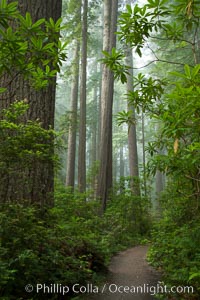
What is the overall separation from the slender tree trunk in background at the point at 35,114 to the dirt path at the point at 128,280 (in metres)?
1.56

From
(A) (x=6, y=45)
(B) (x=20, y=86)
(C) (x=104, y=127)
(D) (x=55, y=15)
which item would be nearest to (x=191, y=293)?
(A) (x=6, y=45)

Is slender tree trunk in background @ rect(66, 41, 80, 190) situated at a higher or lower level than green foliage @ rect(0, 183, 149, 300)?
higher

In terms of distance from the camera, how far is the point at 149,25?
3488 millimetres

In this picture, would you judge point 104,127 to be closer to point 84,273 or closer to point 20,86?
point 20,86

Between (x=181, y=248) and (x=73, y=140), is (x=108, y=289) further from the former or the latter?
(x=73, y=140)

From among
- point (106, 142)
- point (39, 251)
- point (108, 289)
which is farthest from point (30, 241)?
point (106, 142)

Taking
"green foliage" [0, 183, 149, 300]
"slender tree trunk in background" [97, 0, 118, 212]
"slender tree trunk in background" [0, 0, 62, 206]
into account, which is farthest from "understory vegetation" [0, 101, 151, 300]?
"slender tree trunk in background" [97, 0, 118, 212]

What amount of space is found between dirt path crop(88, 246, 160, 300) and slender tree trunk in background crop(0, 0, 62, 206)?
1563mm

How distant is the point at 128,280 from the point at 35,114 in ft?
10.4

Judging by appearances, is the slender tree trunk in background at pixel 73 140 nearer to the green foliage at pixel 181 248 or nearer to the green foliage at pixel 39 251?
the green foliage at pixel 181 248

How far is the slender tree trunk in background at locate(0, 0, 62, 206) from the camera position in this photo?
3479 millimetres

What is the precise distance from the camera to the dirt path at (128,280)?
347 cm

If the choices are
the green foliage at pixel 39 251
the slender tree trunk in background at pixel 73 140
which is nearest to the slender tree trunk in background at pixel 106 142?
the slender tree trunk in background at pixel 73 140

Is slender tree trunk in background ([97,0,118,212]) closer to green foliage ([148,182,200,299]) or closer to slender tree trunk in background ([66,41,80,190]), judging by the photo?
slender tree trunk in background ([66,41,80,190])
